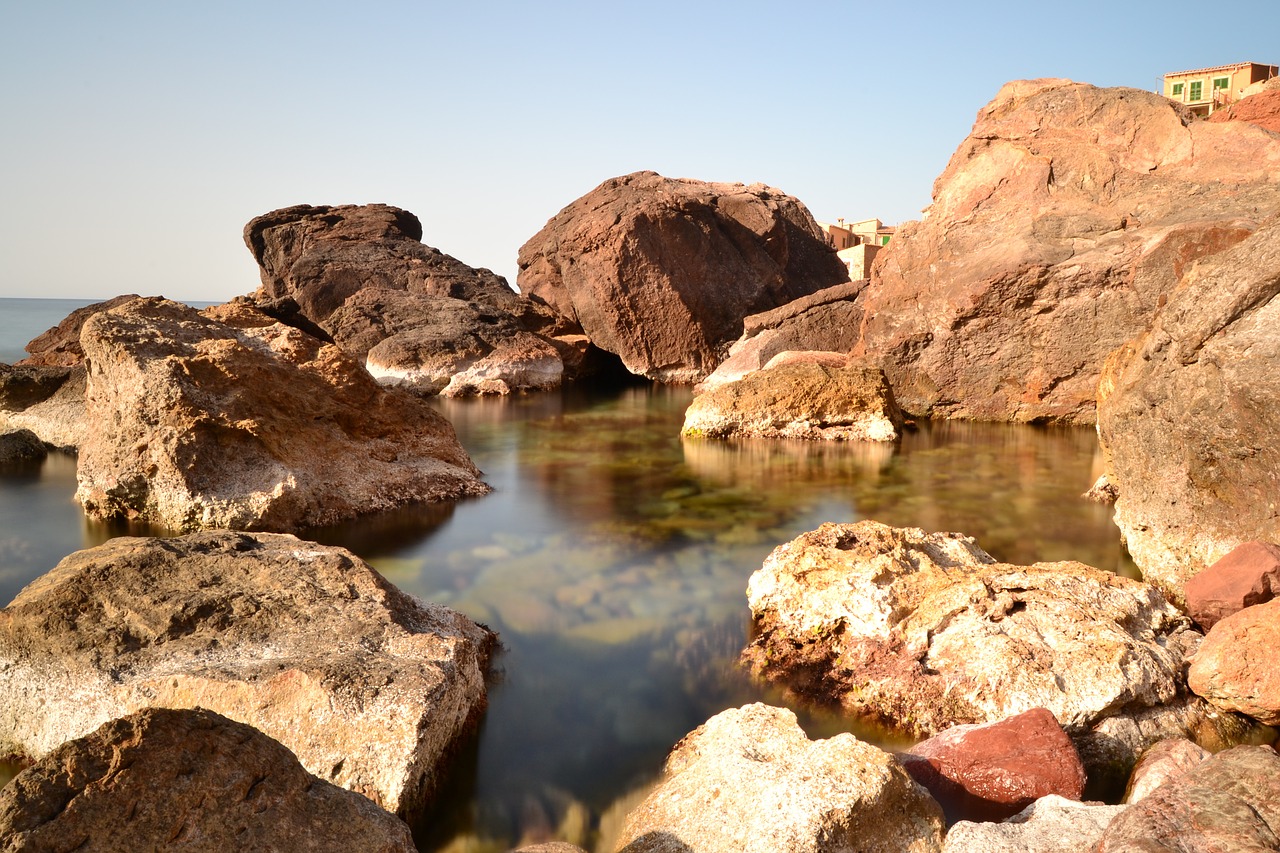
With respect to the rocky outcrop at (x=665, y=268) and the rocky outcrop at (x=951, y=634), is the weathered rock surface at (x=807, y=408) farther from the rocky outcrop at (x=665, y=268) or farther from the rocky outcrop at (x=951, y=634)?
the rocky outcrop at (x=665, y=268)

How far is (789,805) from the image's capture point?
2.99m

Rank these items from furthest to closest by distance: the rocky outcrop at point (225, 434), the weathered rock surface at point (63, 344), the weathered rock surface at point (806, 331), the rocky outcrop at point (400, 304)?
1. the rocky outcrop at point (400, 304)
2. the weathered rock surface at point (806, 331)
3. the weathered rock surface at point (63, 344)
4. the rocky outcrop at point (225, 434)

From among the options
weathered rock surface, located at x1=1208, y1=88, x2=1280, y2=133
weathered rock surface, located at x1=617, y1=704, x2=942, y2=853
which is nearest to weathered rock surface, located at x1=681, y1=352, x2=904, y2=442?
weathered rock surface, located at x1=1208, y1=88, x2=1280, y2=133

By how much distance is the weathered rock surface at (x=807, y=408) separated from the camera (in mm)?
11688

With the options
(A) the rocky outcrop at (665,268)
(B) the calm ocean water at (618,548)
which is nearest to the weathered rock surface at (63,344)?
(B) the calm ocean water at (618,548)

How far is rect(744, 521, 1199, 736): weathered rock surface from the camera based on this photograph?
4059mm

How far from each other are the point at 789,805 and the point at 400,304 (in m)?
18.1

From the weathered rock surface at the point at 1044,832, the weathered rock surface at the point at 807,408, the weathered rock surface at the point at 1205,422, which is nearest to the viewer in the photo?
the weathered rock surface at the point at 1044,832

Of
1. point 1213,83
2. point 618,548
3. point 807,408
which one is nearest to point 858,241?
point 1213,83

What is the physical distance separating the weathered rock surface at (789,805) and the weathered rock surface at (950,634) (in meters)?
1.09

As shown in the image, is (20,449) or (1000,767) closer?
(1000,767)

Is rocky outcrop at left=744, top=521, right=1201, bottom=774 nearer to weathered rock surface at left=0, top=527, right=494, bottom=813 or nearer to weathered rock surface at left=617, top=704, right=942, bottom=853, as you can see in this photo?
weathered rock surface at left=617, top=704, right=942, bottom=853

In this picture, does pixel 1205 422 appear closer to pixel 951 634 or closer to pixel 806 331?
pixel 951 634

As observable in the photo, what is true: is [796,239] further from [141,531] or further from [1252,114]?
[141,531]
